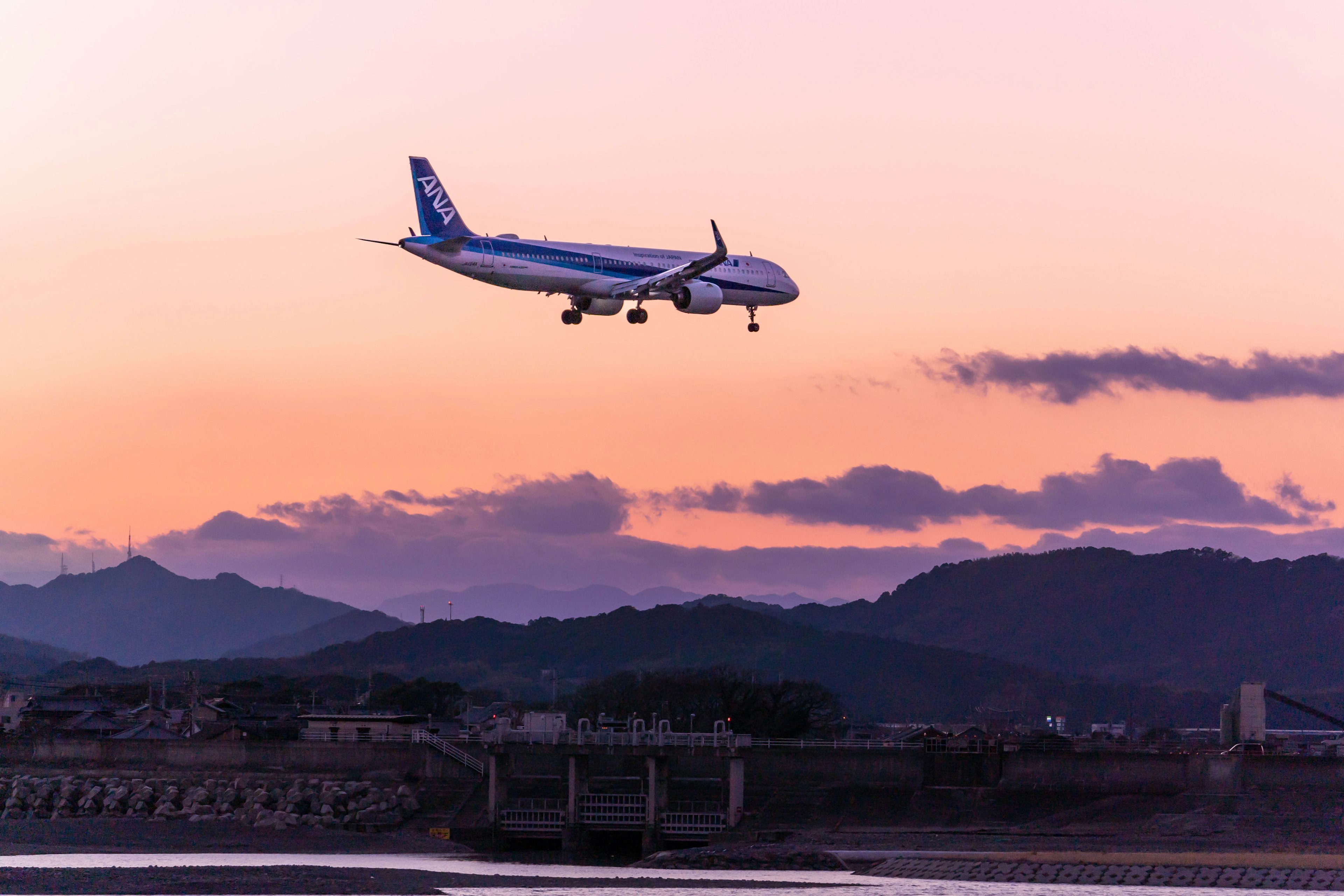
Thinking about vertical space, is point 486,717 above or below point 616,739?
below

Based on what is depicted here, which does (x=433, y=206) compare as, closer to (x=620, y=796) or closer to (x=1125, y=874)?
(x=620, y=796)

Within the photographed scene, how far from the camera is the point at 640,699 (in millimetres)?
142625

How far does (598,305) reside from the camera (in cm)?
7675

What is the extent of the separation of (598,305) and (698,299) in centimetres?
454

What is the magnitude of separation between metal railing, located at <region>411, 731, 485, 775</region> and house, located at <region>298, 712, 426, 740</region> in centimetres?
525

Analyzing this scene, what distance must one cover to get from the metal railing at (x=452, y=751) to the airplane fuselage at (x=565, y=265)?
1964 centimetres

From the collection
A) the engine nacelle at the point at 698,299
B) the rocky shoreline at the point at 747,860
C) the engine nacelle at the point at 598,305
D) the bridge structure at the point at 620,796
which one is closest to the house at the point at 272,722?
the bridge structure at the point at 620,796

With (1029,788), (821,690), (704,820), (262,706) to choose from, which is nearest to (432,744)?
(704,820)

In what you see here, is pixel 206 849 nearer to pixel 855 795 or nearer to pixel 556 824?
pixel 556 824

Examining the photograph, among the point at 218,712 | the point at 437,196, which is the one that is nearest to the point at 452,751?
the point at 437,196

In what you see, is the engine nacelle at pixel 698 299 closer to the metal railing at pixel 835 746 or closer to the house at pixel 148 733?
the metal railing at pixel 835 746

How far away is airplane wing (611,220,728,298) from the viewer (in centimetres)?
7381

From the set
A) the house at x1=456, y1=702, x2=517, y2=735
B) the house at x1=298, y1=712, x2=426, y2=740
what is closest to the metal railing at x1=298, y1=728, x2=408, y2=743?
the house at x1=298, y1=712, x2=426, y2=740

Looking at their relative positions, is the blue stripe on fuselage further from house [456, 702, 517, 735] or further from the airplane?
house [456, 702, 517, 735]
